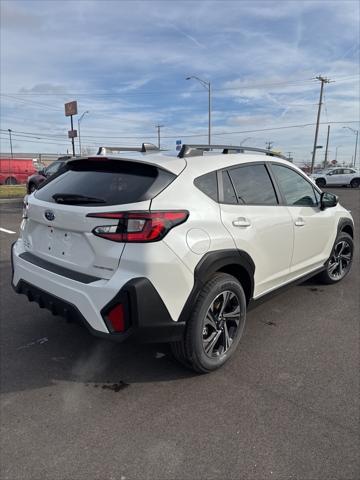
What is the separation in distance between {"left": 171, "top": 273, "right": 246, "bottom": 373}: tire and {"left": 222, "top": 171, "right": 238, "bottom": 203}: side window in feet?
2.00

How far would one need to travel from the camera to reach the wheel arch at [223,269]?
262 centimetres

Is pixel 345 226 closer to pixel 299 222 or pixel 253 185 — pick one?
pixel 299 222

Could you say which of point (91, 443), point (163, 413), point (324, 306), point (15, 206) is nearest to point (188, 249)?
point (163, 413)

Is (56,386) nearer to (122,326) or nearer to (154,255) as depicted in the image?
(122,326)

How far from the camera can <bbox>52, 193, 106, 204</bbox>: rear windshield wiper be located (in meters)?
2.62

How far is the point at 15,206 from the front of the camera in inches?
560

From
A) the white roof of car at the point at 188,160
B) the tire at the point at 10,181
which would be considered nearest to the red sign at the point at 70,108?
the tire at the point at 10,181

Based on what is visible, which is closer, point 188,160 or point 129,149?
point 188,160

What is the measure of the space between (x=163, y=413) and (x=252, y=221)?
5.40 ft

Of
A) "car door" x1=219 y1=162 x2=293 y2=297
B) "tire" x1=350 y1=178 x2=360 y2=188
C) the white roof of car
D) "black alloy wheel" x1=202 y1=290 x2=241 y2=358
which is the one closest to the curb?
the white roof of car

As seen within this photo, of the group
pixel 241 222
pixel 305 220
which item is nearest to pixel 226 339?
pixel 241 222

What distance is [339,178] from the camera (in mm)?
29469

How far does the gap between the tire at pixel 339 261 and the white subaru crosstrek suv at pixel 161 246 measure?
4.97ft

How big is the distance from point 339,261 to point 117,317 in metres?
3.70
